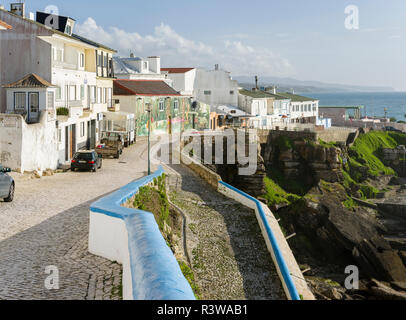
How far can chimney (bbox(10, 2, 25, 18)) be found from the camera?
37.0 metres

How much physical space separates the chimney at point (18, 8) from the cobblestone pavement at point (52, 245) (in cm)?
1653

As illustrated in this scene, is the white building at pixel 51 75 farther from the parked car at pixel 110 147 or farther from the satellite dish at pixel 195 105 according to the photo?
the satellite dish at pixel 195 105

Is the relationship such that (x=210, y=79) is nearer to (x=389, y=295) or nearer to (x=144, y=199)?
(x=389, y=295)

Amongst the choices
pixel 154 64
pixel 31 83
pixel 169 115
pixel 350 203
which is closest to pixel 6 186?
pixel 31 83

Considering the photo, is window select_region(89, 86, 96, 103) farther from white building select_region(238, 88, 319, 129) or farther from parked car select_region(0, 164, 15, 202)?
white building select_region(238, 88, 319, 129)

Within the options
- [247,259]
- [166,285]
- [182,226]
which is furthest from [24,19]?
[166,285]

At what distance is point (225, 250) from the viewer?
2042cm

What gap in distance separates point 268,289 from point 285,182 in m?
42.3

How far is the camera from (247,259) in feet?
64.2

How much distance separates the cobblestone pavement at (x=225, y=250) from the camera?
56.1ft

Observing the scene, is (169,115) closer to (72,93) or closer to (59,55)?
(72,93)

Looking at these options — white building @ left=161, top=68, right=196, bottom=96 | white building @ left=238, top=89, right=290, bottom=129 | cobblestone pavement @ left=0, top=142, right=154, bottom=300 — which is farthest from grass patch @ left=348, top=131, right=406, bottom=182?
cobblestone pavement @ left=0, top=142, right=154, bottom=300

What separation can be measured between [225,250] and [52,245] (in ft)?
30.3

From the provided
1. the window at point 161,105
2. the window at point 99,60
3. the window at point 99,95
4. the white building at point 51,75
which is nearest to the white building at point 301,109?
the window at point 161,105
